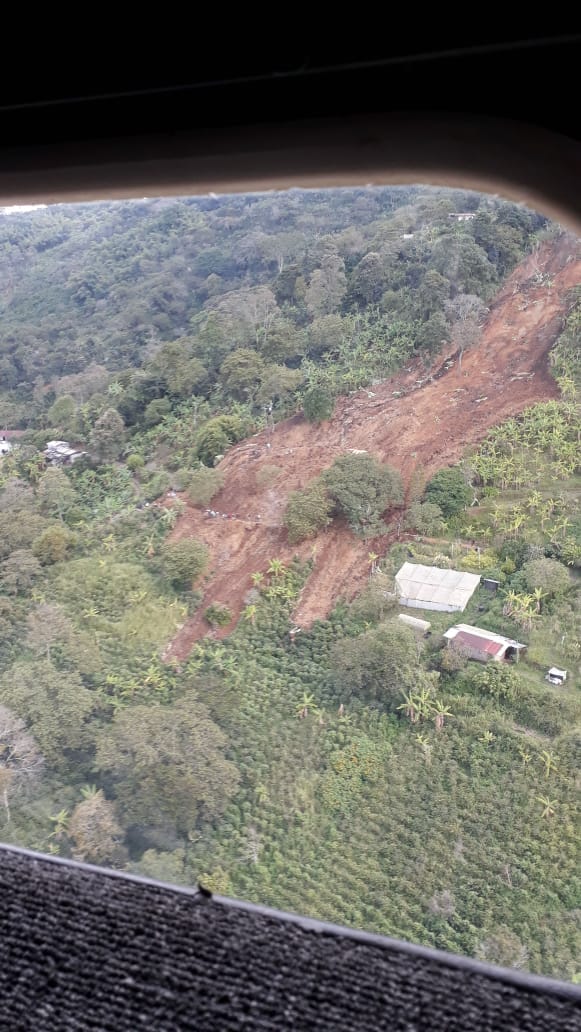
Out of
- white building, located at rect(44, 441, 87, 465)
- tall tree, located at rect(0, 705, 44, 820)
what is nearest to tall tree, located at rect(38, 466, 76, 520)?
white building, located at rect(44, 441, 87, 465)

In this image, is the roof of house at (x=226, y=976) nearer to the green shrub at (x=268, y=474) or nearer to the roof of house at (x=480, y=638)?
the roof of house at (x=480, y=638)

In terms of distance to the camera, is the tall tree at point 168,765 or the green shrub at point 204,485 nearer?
the tall tree at point 168,765

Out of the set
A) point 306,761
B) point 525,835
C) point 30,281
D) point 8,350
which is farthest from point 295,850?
point 30,281

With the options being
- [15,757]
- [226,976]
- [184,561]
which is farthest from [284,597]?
[226,976]

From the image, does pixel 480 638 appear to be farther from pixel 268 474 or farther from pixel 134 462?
pixel 134 462

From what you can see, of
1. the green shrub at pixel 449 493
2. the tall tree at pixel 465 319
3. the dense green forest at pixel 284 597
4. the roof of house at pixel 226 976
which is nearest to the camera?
the roof of house at pixel 226 976

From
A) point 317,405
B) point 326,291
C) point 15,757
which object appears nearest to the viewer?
point 15,757

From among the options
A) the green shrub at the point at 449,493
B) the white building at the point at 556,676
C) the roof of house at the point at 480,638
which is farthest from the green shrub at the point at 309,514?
the white building at the point at 556,676

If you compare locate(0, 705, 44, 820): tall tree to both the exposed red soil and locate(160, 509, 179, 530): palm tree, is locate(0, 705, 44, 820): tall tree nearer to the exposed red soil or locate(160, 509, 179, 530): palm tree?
the exposed red soil
